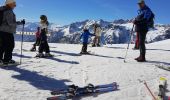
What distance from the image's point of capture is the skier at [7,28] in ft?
38.8

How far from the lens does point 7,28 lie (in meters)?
12.0

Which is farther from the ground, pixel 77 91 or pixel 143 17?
pixel 143 17

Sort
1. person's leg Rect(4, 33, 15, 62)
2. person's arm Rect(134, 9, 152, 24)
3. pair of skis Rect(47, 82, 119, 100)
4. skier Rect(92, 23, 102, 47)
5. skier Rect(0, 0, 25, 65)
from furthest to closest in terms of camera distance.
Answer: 1. skier Rect(92, 23, 102, 47)
2. person's arm Rect(134, 9, 152, 24)
3. person's leg Rect(4, 33, 15, 62)
4. skier Rect(0, 0, 25, 65)
5. pair of skis Rect(47, 82, 119, 100)

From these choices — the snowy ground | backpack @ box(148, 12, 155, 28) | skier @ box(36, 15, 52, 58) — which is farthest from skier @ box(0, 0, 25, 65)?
backpack @ box(148, 12, 155, 28)

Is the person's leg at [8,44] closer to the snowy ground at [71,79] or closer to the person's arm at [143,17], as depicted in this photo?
the snowy ground at [71,79]

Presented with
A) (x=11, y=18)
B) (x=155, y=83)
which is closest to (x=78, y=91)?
(x=155, y=83)

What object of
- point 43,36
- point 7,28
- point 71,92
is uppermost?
point 7,28

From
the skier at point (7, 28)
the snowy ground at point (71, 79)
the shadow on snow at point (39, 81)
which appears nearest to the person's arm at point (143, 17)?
the snowy ground at point (71, 79)

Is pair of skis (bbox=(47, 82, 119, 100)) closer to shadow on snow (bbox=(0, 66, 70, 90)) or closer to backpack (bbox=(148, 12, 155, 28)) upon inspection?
shadow on snow (bbox=(0, 66, 70, 90))

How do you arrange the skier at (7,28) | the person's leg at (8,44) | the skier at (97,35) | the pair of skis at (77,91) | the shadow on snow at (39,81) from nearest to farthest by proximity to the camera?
the pair of skis at (77,91), the shadow on snow at (39,81), the skier at (7,28), the person's leg at (8,44), the skier at (97,35)

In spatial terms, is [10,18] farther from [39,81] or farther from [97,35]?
[97,35]

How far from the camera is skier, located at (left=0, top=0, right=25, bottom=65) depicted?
38.8ft

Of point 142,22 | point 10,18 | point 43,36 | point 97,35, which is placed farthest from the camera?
point 97,35

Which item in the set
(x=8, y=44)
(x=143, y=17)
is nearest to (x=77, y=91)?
(x=8, y=44)
